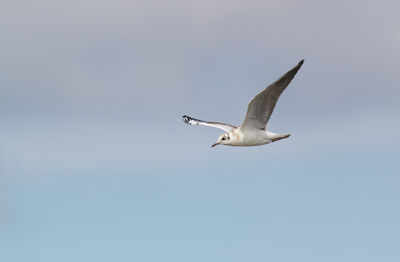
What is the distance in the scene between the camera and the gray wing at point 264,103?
35.1 metres

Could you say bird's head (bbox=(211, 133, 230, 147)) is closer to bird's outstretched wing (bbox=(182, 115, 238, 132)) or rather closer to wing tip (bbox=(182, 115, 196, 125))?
bird's outstretched wing (bbox=(182, 115, 238, 132))

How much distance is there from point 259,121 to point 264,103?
2.00 metres

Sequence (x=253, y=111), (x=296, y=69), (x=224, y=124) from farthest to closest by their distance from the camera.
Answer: (x=224, y=124) → (x=253, y=111) → (x=296, y=69)

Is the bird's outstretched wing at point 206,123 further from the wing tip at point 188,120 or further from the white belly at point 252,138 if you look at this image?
the white belly at point 252,138

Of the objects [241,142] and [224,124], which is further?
[224,124]

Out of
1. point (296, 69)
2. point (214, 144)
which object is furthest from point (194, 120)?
point (296, 69)

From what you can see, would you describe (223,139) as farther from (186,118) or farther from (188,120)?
(186,118)

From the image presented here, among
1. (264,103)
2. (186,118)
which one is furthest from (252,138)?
(186,118)

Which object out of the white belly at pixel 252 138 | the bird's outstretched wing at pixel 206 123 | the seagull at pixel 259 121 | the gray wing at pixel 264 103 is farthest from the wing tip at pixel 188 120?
the gray wing at pixel 264 103

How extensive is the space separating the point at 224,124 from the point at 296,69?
40.2ft

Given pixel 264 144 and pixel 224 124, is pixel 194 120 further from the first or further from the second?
pixel 264 144

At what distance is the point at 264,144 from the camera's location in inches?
1603

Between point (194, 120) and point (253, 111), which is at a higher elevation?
point (194, 120)

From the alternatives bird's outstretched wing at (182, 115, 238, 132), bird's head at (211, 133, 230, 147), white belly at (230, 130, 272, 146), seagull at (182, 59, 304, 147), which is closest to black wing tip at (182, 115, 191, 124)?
bird's outstretched wing at (182, 115, 238, 132)
